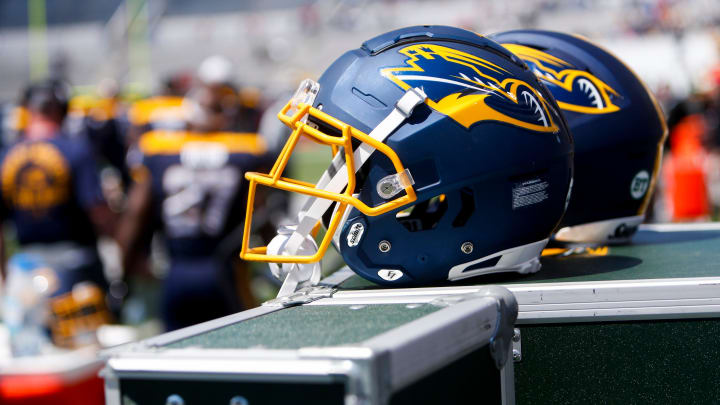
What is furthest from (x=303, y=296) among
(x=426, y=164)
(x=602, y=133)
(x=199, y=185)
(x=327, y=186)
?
(x=199, y=185)

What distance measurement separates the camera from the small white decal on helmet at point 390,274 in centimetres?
162

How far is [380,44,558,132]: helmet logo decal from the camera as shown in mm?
1558

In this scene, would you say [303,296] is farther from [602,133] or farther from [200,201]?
[200,201]

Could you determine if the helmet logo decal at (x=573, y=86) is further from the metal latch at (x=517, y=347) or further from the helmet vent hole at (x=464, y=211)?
the metal latch at (x=517, y=347)

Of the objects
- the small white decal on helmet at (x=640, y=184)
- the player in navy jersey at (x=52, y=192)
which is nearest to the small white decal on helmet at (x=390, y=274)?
the small white decal on helmet at (x=640, y=184)

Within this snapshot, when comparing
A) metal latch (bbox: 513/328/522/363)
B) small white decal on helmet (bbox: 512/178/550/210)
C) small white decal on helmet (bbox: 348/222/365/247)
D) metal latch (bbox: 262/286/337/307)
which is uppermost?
small white decal on helmet (bbox: 512/178/550/210)

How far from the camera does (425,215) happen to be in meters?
1.68

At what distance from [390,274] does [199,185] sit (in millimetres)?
2452

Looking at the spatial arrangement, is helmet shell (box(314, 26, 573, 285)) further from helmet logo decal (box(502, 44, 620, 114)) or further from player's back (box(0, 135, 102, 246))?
player's back (box(0, 135, 102, 246))

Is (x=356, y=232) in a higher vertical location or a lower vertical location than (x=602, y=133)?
lower

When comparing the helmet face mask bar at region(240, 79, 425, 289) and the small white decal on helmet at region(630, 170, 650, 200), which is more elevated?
the helmet face mask bar at region(240, 79, 425, 289)

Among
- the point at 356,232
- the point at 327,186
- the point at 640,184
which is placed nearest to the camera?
the point at 327,186

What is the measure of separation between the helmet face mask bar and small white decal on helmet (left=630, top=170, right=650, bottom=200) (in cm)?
81

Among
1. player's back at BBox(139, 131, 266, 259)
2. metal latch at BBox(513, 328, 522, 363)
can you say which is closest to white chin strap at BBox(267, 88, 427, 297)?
metal latch at BBox(513, 328, 522, 363)
